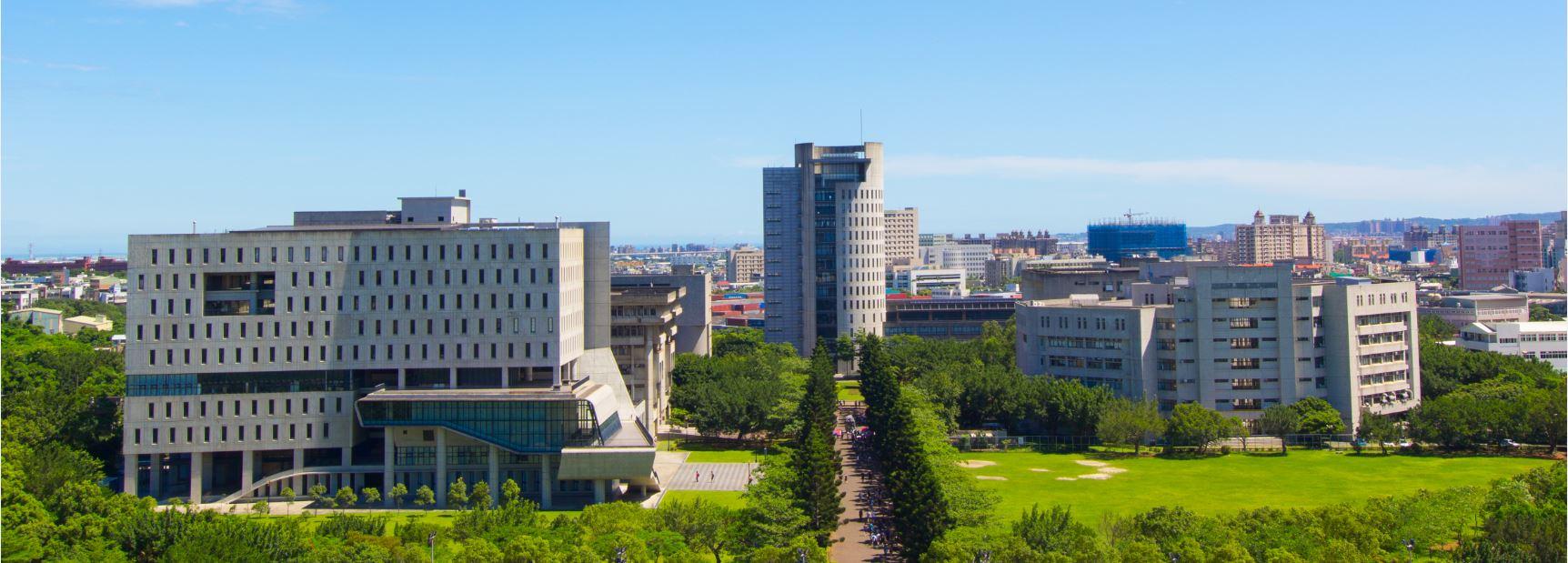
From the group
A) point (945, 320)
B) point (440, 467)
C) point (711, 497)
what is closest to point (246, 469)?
point (440, 467)

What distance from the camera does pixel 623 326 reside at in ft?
422

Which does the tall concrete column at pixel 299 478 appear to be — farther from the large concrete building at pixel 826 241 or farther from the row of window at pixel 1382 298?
the row of window at pixel 1382 298

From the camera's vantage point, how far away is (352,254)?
96000mm

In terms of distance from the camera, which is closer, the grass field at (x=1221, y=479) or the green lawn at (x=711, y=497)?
the green lawn at (x=711, y=497)

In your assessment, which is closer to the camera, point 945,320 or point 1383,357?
point 1383,357

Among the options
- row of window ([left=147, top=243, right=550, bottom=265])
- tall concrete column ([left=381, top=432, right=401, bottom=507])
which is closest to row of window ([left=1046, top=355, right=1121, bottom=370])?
row of window ([left=147, top=243, right=550, bottom=265])

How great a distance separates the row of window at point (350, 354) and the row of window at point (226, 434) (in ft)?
16.2

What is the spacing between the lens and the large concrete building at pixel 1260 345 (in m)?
122

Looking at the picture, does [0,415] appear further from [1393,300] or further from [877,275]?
[1393,300]

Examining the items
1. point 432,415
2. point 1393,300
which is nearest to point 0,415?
point 432,415

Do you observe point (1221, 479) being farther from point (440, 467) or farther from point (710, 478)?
point (440, 467)

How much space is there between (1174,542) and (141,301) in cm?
7583

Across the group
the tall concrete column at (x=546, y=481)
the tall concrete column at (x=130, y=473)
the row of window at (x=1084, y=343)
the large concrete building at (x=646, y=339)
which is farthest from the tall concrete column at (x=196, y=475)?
→ the row of window at (x=1084, y=343)

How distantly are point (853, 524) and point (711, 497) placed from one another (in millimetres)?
13793
